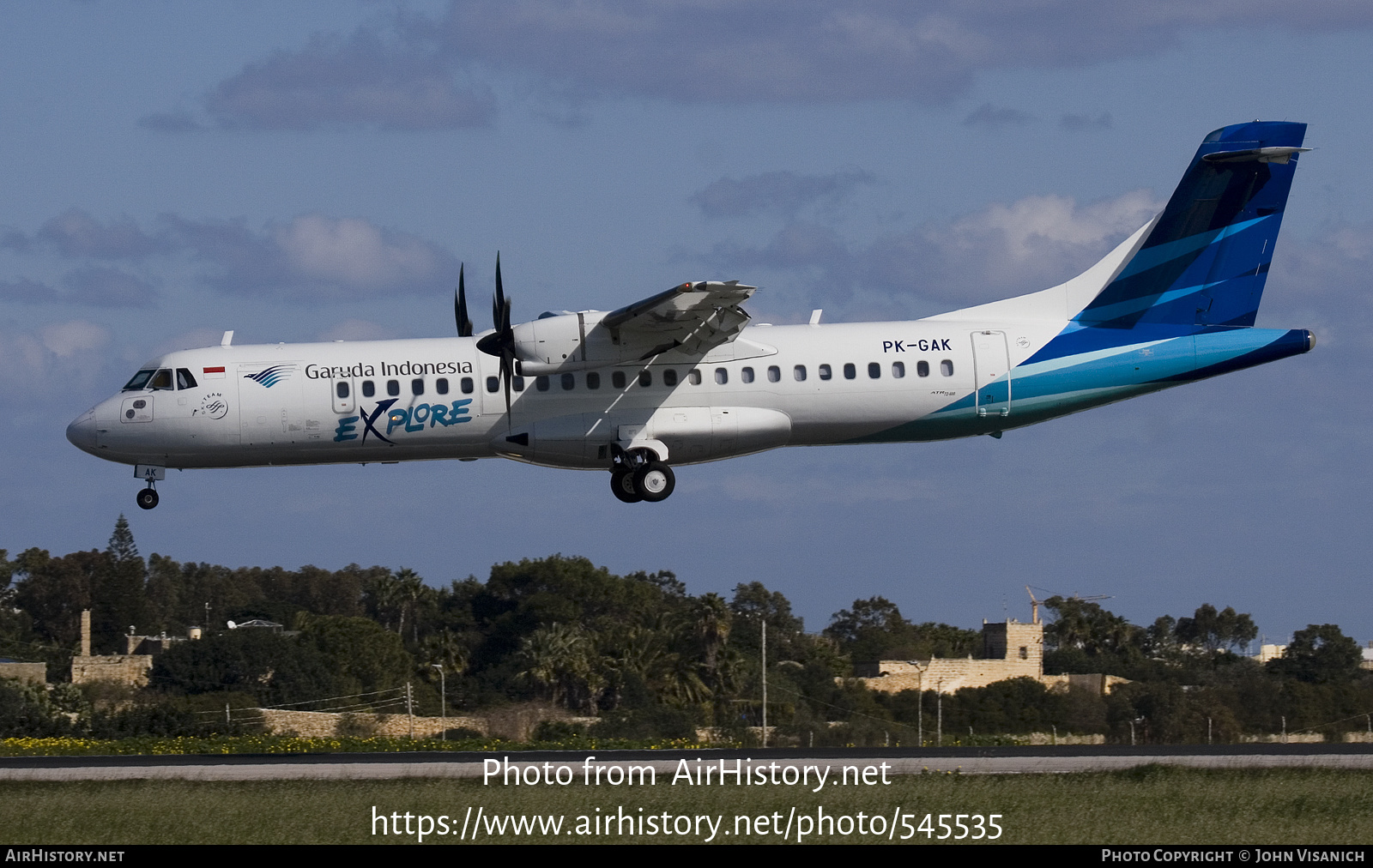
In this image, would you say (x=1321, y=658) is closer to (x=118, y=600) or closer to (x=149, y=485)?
(x=149, y=485)

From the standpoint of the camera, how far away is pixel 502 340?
30.6m

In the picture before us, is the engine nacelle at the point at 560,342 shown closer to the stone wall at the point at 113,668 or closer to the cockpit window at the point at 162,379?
the cockpit window at the point at 162,379

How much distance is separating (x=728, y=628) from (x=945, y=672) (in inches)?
641

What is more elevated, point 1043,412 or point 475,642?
point 1043,412

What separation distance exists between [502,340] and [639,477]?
3.62 metres

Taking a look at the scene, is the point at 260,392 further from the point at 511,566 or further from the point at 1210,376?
the point at 511,566

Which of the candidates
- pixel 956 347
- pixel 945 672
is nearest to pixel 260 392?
pixel 956 347

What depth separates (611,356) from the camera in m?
30.9

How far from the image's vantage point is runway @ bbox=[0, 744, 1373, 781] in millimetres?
25781

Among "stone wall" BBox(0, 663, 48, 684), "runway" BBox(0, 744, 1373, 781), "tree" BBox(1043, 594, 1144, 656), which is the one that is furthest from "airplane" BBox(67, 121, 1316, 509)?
"tree" BBox(1043, 594, 1144, 656)

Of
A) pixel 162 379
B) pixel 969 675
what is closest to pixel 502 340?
pixel 162 379

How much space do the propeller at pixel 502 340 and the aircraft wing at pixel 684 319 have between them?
1.79 metres

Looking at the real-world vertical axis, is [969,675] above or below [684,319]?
below

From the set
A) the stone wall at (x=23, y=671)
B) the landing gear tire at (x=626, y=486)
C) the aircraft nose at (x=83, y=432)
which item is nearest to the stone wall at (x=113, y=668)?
the stone wall at (x=23, y=671)
